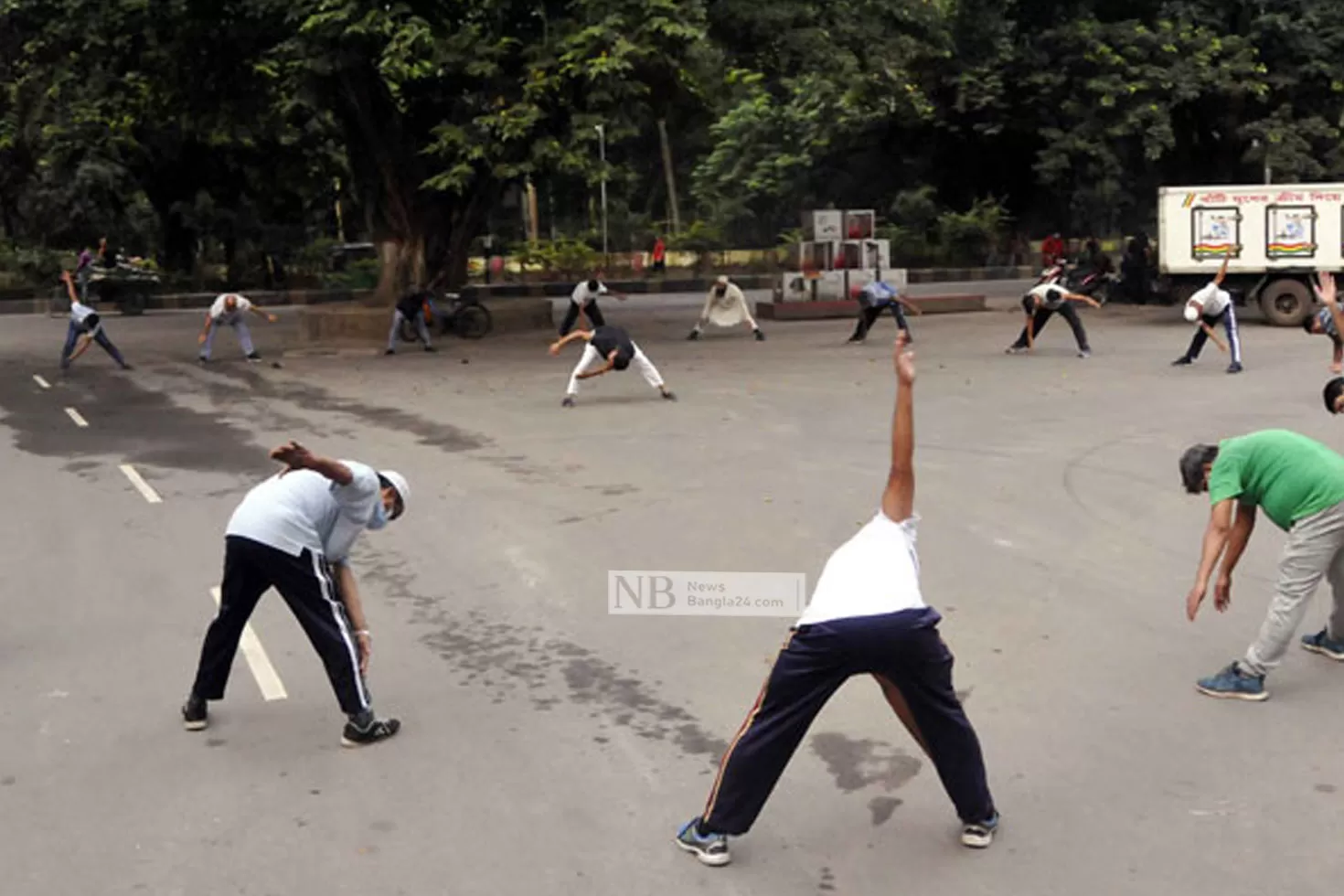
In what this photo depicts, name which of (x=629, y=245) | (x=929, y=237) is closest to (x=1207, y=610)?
(x=929, y=237)

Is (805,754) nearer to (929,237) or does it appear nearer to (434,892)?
(434,892)

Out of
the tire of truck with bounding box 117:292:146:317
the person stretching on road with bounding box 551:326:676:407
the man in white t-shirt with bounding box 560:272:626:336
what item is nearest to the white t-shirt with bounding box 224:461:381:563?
the person stretching on road with bounding box 551:326:676:407

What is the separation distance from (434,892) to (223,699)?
94.4 inches

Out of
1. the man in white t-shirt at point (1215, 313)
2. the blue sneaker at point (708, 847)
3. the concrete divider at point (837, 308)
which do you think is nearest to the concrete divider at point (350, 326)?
the concrete divider at point (837, 308)

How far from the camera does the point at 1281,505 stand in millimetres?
6539

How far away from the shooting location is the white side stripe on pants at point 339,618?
6105 mm

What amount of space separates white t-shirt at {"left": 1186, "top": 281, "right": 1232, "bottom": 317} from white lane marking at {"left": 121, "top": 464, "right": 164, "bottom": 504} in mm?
12623

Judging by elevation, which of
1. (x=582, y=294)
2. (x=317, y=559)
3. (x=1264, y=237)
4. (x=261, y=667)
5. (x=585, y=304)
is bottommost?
(x=261, y=667)

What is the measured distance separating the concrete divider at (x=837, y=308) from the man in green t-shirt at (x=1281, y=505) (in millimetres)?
23453

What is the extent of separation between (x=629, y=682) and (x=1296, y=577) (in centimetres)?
305

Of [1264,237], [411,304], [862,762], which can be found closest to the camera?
[862,762]

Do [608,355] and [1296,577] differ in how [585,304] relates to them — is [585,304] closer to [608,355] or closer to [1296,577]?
[608,355]

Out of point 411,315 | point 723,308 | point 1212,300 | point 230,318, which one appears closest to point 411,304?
point 411,315

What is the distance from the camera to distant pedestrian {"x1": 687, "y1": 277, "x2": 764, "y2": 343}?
25.8m
